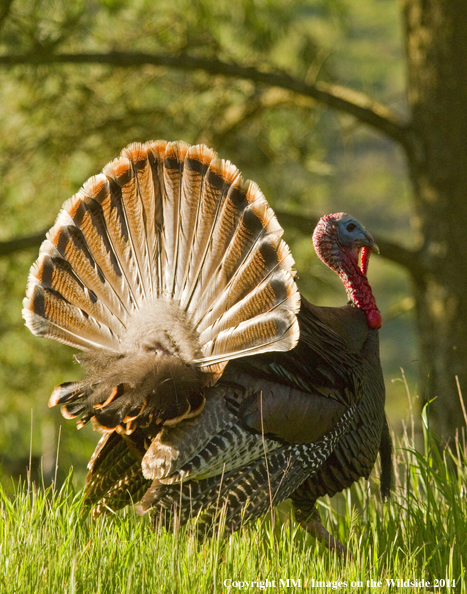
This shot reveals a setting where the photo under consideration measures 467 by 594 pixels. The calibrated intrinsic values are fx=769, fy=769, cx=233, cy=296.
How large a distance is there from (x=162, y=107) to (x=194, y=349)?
3886mm

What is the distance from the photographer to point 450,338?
6105 millimetres

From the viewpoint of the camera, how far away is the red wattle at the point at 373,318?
4050mm

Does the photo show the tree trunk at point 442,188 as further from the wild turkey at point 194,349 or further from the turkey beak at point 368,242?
the wild turkey at point 194,349

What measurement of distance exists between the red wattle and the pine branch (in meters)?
2.61

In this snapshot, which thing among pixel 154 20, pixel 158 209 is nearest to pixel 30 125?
pixel 154 20

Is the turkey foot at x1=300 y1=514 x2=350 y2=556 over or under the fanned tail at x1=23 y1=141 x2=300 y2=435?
under

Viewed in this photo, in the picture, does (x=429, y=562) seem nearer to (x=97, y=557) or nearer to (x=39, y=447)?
(x=97, y=557)

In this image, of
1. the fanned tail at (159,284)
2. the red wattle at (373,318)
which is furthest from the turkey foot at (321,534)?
the red wattle at (373,318)

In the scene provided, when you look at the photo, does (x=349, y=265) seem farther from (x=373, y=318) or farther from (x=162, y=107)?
(x=162, y=107)

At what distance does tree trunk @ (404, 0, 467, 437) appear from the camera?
241 inches

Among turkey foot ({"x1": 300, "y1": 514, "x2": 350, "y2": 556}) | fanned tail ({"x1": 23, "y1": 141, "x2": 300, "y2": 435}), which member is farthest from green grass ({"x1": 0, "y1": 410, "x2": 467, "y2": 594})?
fanned tail ({"x1": 23, "y1": 141, "x2": 300, "y2": 435})

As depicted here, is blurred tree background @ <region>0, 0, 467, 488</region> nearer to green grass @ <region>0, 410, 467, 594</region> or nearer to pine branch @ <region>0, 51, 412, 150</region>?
pine branch @ <region>0, 51, 412, 150</region>

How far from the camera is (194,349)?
136 inches

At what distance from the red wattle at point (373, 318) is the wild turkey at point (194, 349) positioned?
25 cm
